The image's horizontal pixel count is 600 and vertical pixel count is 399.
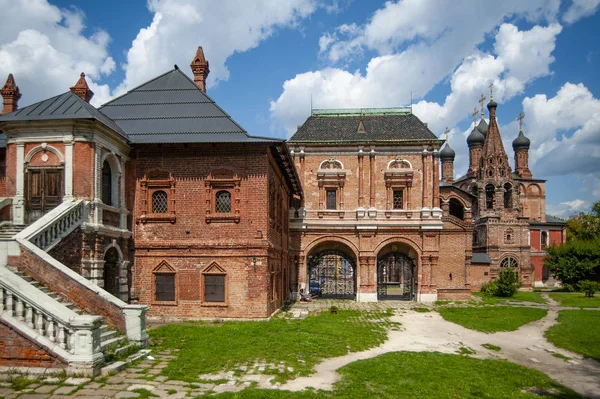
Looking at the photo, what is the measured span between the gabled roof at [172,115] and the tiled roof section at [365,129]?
10.7 metres

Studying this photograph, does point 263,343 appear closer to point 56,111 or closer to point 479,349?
point 479,349

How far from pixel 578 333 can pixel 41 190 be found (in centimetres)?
1859

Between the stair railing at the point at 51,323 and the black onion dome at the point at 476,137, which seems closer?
the stair railing at the point at 51,323

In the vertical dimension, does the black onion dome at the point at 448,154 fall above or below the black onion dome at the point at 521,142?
below

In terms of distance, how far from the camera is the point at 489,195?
4391cm

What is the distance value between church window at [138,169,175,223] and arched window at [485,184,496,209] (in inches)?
1344

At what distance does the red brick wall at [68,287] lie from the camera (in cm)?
1107

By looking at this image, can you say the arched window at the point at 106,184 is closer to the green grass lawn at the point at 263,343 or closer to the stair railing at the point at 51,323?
the green grass lawn at the point at 263,343

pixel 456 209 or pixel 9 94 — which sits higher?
pixel 9 94

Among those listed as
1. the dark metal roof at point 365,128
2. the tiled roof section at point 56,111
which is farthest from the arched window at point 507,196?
the tiled roof section at point 56,111

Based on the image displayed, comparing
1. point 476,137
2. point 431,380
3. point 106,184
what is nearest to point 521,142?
point 476,137

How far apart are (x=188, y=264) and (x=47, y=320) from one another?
804cm

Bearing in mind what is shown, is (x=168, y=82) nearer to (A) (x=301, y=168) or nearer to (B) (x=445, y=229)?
(A) (x=301, y=168)

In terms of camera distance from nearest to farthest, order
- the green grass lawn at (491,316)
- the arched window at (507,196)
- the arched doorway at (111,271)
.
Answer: the arched doorway at (111,271)
the green grass lawn at (491,316)
the arched window at (507,196)
